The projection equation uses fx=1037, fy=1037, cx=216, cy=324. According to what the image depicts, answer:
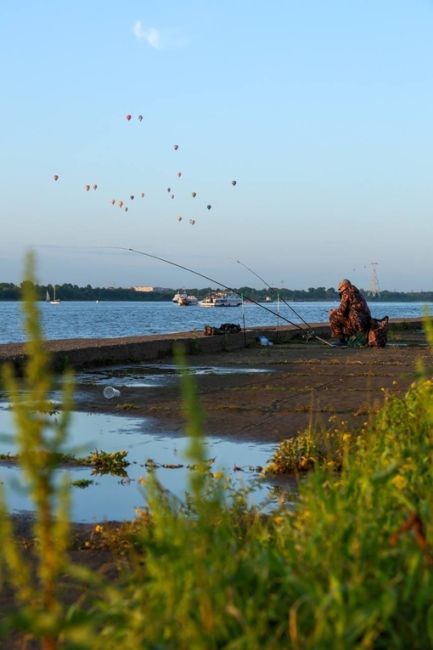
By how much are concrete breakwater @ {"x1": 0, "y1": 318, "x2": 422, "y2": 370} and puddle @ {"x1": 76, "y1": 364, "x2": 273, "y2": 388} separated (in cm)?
39

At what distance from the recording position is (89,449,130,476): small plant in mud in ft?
25.0

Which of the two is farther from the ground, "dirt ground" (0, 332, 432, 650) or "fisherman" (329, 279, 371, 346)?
"fisherman" (329, 279, 371, 346)

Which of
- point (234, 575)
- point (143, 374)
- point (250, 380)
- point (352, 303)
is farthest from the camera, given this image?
point (352, 303)

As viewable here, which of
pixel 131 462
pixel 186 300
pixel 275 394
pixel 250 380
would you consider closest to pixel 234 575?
pixel 131 462

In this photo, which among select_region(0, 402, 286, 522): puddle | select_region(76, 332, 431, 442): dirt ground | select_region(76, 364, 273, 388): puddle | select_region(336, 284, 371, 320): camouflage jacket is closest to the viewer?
select_region(0, 402, 286, 522): puddle

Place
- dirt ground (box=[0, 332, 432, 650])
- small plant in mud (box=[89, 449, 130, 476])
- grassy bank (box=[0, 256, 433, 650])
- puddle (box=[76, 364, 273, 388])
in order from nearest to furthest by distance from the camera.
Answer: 1. grassy bank (box=[0, 256, 433, 650])
2. dirt ground (box=[0, 332, 432, 650])
3. small plant in mud (box=[89, 449, 130, 476])
4. puddle (box=[76, 364, 273, 388])

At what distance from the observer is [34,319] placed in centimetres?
266

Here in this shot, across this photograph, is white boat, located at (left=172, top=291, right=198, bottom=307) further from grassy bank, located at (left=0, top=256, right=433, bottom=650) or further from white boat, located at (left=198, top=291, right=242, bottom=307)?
grassy bank, located at (left=0, top=256, right=433, bottom=650)

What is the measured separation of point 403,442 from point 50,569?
3.09m

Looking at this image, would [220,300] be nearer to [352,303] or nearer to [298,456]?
[352,303]

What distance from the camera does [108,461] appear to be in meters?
7.72

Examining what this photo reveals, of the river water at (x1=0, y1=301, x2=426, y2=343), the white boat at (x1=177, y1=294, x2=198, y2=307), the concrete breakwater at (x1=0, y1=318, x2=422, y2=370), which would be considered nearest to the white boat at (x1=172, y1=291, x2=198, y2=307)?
the white boat at (x1=177, y1=294, x2=198, y2=307)

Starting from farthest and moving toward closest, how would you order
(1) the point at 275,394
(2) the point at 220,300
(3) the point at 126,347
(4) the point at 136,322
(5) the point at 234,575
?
(2) the point at 220,300, (4) the point at 136,322, (3) the point at 126,347, (1) the point at 275,394, (5) the point at 234,575

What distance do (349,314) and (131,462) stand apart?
1432 cm
